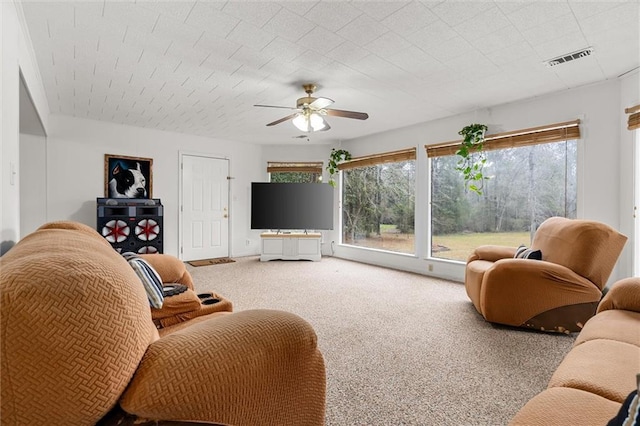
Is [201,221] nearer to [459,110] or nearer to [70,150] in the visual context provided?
[70,150]

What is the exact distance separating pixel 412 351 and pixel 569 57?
276 centimetres

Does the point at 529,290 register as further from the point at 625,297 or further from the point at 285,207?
the point at 285,207

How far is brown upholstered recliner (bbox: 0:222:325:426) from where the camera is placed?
0.57 m

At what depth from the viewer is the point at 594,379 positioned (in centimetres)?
105

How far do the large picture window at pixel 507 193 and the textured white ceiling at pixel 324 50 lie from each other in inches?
21.8

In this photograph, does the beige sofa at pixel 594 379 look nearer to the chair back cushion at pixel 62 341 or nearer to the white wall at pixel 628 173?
the chair back cushion at pixel 62 341

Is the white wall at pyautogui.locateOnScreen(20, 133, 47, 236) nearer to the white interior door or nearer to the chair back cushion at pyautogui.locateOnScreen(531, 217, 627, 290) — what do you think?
the white interior door

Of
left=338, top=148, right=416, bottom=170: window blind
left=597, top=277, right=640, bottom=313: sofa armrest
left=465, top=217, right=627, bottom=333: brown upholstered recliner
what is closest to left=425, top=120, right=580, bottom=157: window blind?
left=338, top=148, right=416, bottom=170: window blind

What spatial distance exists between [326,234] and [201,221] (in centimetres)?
239

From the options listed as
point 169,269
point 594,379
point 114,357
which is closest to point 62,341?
point 114,357

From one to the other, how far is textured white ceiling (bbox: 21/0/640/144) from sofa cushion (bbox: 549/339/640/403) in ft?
6.56

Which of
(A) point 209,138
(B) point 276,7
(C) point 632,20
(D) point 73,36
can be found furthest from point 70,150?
(C) point 632,20

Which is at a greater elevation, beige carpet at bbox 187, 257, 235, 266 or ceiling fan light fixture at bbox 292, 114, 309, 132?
ceiling fan light fixture at bbox 292, 114, 309, 132

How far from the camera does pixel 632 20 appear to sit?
7.14ft
